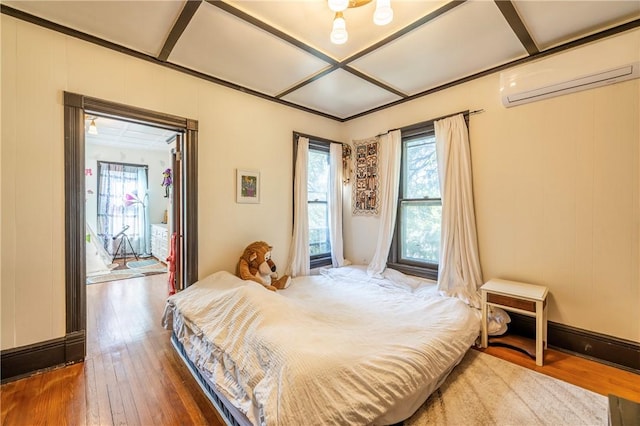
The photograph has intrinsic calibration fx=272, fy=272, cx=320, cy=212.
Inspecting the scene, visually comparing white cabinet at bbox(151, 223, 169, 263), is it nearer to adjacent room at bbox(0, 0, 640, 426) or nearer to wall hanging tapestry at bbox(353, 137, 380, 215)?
adjacent room at bbox(0, 0, 640, 426)

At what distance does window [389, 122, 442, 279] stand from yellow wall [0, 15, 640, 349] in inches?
16.1

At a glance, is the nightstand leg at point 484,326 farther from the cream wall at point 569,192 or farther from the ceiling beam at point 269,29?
the ceiling beam at point 269,29

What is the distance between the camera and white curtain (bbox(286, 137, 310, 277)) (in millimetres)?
3598

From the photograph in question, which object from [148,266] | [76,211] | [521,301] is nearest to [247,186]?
[76,211]

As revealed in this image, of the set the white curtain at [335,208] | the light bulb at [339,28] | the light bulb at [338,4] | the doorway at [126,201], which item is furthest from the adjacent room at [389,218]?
the doorway at [126,201]

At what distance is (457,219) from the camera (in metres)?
2.91

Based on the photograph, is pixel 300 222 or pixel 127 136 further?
pixel 127 136

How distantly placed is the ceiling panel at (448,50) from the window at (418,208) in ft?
2.08

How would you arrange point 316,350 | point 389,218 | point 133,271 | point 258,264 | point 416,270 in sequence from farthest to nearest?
1. point 133,271
2. point 389,218
3. point 416,270
4. point 258,264
5. point 316,350

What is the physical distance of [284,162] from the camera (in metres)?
3.57

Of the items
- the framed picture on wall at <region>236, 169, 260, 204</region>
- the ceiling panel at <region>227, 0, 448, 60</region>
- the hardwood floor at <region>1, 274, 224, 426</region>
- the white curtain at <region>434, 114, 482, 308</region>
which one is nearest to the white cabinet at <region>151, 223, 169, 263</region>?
the hardwood floor at <region>1, 274, 224, 426</region>

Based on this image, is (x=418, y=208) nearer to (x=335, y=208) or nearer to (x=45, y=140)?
(x=335, y=208)

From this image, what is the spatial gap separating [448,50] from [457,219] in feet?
5.33

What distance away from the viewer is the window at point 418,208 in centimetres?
329
